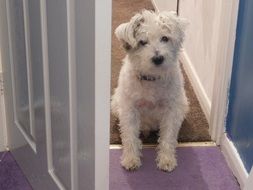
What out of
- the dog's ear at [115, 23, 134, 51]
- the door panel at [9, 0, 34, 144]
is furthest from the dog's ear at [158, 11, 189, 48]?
the door panel at [9, 0, 34, 144]

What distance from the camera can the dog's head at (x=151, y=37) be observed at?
1.95 m

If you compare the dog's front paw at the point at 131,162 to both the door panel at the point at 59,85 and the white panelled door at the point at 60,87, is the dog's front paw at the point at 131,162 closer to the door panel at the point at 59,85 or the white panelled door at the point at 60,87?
the white panelled door at the point at 60,87

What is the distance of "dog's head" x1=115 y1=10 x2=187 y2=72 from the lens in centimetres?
195

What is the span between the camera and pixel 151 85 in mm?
2049

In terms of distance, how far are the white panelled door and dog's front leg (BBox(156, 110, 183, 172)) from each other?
55 cm

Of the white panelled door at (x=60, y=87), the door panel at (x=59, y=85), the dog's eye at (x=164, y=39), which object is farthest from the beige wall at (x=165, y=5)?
the door panel at (x=59, y=85)

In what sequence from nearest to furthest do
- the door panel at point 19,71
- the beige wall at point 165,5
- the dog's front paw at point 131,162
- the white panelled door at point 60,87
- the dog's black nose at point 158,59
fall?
the white panelled door at point 60,87 < the door panel at point 19,71 < the dog's black nose at point 158,59 < the dog's front paw at point 131,162 < the beige wall at point 165,5

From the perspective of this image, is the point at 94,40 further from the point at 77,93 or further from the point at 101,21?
the point at 77,93

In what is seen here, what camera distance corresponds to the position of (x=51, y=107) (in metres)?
1.52

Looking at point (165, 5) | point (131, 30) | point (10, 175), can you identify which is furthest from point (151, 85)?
point (165, 5)

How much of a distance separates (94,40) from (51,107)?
17.5 inches

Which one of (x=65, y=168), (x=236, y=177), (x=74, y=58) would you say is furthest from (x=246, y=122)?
(x=74, y=58)

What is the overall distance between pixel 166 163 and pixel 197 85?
681 mm

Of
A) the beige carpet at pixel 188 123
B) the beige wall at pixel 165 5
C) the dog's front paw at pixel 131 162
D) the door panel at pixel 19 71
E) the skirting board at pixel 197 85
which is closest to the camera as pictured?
the door panel at pixel 19 71
